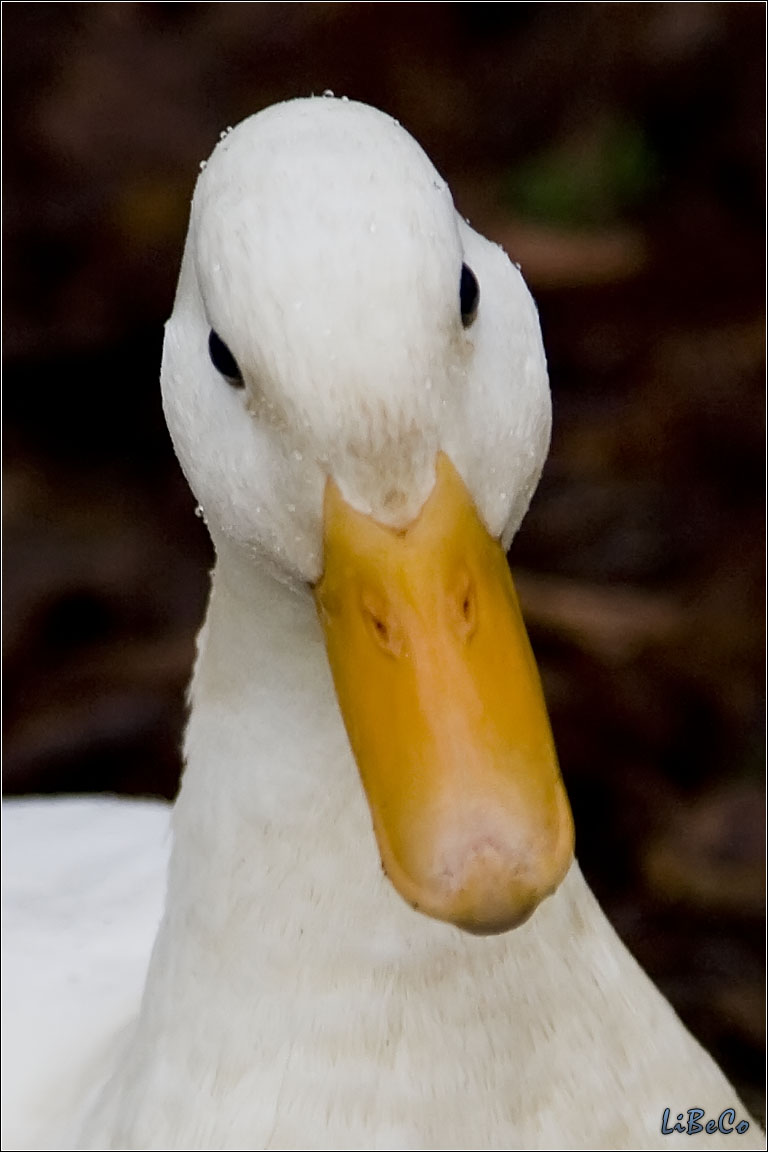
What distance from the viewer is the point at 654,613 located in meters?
2.62

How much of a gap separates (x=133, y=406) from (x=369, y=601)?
213 centimetres

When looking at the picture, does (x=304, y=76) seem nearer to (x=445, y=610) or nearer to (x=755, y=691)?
(x=755, y=691)

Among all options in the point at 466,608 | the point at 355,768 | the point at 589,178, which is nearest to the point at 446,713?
the point at 466,608

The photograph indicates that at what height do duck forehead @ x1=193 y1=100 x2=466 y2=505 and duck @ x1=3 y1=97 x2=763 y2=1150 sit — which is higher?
duck forehead @ x1=193 y1=100 x2=466 y2=505

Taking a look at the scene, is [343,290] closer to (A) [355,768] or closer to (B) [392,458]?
(B) [392,458]

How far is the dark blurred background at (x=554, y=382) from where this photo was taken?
245cm

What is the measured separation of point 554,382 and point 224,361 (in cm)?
204

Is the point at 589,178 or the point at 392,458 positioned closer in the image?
the point at 392,458

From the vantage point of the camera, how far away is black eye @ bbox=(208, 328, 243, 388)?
3.24 feet

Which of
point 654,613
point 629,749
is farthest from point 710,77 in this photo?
point 629,749

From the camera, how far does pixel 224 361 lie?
0.99m

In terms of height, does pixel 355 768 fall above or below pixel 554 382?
above

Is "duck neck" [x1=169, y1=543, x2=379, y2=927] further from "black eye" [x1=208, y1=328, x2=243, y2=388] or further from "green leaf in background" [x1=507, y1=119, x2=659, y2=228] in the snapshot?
"green leaf in background" [x1=507, y1=119, x2=659, y2=228]

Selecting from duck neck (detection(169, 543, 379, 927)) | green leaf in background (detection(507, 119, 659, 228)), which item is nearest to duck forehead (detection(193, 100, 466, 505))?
duck neck (detection(169, 543, 379, 927))
